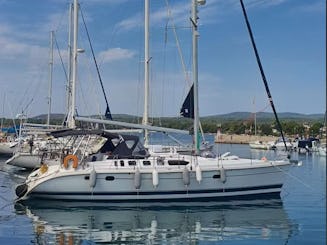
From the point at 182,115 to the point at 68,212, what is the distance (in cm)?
755

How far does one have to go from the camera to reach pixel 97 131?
2328 centimetres

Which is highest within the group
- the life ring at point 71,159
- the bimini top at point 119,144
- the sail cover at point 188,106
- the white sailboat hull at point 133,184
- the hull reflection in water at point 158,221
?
the sail cover at point 188,106

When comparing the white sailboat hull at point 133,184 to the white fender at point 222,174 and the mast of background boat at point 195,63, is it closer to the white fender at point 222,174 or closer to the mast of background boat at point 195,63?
the white fender at point 222,174

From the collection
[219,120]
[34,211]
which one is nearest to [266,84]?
[34,211]

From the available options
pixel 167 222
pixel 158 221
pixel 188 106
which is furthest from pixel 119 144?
pixel 167 222

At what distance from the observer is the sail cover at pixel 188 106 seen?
23438mm

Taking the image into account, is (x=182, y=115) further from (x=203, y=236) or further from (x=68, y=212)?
(x=203, y=236)

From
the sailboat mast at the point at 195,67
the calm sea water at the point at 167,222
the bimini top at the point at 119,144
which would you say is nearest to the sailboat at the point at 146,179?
the bimini top at the point at 119,144

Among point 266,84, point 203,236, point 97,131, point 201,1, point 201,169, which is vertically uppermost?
point 201,1

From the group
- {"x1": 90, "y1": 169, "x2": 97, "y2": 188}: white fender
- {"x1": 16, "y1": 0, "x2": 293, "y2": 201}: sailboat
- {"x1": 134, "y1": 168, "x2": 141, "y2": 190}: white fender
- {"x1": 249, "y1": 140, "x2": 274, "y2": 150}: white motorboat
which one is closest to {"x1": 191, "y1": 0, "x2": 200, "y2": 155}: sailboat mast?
{"x1": 16, "y1": 0, "x2": 293, "y2": 201}: sailboat

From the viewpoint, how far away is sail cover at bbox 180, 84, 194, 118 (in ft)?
76.9

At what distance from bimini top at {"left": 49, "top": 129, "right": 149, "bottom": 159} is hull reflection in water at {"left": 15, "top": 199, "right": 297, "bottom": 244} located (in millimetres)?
2543

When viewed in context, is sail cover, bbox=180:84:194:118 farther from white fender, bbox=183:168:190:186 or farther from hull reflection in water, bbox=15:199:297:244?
hull reflection in water, bbox=15:199:297:244

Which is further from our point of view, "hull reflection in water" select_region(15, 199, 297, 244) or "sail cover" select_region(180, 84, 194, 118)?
"sail cover" select_region(180, 84, 194, 118)
